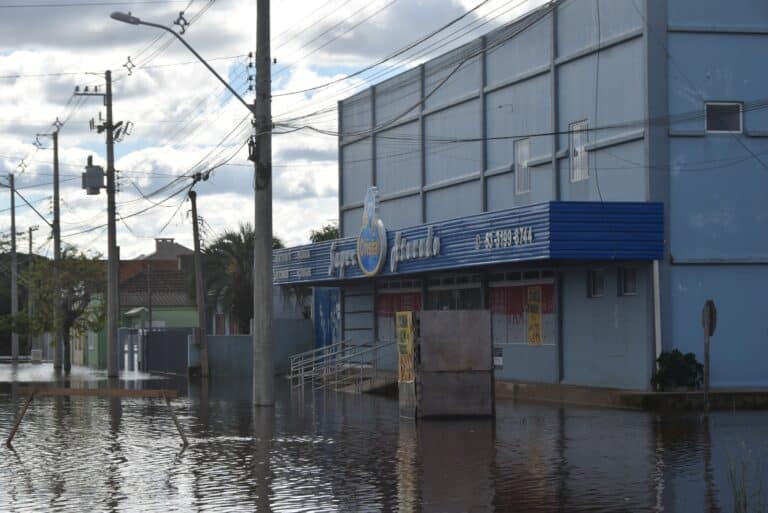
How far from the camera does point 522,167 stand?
3572 cm

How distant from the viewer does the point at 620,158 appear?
102 feet

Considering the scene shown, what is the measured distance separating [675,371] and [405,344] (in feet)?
22.0

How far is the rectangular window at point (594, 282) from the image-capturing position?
3228cm

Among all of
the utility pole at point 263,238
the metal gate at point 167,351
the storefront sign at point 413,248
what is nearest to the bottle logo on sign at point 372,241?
the storefront sign at point 413,248

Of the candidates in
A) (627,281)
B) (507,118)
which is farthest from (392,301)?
(627,281)

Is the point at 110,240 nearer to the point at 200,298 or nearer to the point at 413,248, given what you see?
the point at 200,298

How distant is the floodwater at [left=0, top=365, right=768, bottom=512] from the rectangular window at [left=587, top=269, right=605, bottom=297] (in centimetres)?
397

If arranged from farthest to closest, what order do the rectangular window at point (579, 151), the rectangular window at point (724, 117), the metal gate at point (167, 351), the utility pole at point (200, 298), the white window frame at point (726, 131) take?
the metal gate at point (167, 351) → the utility pole at point (200, 298) → the rectangular window at point (579, 151) → the rectangular window at point (724, 117) → the white window frame at point (726, 131)

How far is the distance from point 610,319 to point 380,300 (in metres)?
16.4

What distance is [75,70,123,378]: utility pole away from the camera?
5319 cm

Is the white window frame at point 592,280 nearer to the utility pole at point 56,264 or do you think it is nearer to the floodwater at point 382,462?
the floodwater at point 382,462

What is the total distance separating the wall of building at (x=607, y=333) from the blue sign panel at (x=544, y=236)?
1.28 metres

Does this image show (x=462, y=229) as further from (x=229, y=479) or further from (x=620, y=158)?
(x=229, y=479)

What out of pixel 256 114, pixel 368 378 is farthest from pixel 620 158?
pixel 368 378
